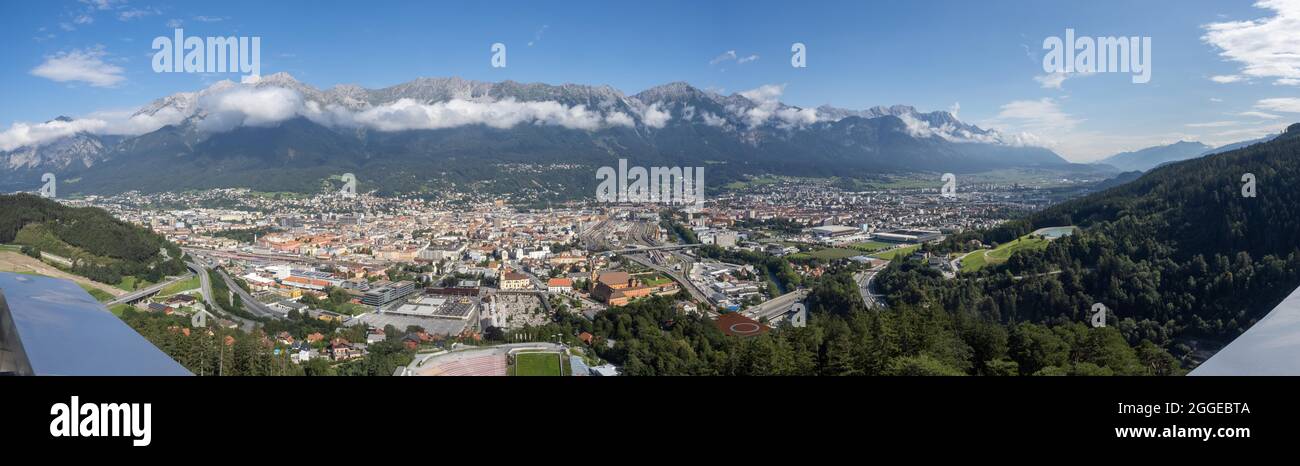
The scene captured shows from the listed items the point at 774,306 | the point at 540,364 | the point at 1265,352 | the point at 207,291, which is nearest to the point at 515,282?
the point at 207,291

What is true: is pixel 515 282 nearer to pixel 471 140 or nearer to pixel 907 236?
pixel 907 236

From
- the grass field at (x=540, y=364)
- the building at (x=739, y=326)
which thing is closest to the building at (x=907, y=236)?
the building at (x=739, y=326)

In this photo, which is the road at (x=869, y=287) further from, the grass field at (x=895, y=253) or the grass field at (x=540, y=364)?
the grass field at (x=540, y=364)

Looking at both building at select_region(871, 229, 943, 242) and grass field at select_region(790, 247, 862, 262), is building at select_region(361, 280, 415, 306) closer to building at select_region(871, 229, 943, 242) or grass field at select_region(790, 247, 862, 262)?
grass field at select_region(790, 247, 862, 262)

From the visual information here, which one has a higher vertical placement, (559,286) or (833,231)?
(833,231)

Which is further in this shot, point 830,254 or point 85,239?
point 830,254
